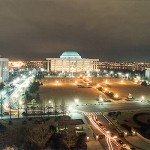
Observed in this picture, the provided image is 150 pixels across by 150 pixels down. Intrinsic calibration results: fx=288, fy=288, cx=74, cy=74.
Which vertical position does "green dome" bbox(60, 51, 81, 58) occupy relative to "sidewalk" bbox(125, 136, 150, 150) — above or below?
above

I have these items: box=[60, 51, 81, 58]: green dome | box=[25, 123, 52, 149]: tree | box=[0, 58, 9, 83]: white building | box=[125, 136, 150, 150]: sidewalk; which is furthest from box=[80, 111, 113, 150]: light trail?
box=[60, 51, 81, 58]: green dome

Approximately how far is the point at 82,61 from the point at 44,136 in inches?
2526

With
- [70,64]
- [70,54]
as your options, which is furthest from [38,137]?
[70,54]

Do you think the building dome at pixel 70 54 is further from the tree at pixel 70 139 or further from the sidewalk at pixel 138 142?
the tree at pixel 70 139

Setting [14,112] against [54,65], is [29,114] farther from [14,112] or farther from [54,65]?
[54,65]

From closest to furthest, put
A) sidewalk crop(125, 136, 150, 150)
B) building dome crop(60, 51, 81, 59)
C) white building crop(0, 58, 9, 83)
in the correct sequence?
sidewalk crop(125, 136, 150, 150), white building crop(0, 58, 9, 83), building dome crop(60, 51, 81, 59)

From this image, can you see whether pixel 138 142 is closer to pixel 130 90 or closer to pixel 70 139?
pixel 70 139

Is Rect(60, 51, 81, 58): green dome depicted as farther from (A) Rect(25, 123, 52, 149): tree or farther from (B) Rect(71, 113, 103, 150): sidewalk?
(A) Rect(25, 123, 52, 149): tree

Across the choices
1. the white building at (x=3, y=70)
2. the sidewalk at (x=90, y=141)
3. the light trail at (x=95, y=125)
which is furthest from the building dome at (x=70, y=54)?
the sidewalk at (x=90, y=141)

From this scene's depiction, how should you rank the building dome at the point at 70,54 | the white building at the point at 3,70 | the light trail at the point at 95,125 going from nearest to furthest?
the light trail at the point at 95,125 → the white building at the point at 3,70 → the building dome at the point at 70,54

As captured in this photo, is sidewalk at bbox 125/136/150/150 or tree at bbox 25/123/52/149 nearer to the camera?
tree at bbox 25/123/52/149

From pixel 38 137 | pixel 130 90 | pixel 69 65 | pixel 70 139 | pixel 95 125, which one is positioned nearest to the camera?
pixel 38 137

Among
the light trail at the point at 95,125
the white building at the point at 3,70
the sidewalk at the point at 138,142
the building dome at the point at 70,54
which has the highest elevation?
the building dome at the point at 70,54

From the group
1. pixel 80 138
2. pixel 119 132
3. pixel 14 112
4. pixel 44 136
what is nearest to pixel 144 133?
pixel 119 132
